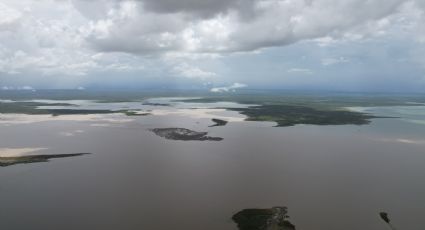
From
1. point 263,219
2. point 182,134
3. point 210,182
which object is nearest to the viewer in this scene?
point 263,219

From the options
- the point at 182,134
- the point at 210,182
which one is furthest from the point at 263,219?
the point at 182,134

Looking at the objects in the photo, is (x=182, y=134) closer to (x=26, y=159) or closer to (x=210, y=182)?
(x=26, y=159)

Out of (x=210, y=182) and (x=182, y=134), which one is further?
(x=182, y=134)

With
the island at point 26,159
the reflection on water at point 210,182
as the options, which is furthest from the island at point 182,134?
the island at point 26,159

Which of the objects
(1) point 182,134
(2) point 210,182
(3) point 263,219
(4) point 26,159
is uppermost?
(1) point 182,134

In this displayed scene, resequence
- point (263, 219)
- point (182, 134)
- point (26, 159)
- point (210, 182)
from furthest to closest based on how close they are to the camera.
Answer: point (182, 134) < point (26, 159) < point (210, 182) < point (263, 219)

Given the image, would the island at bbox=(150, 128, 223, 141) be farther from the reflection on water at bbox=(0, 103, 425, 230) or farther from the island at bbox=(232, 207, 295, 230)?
the island at bbox=(232, 207, 295, 230)

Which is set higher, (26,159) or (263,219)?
(26,159)

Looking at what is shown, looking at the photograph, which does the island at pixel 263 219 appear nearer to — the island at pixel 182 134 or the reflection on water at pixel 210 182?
the reflection on water at pixel 210 182
